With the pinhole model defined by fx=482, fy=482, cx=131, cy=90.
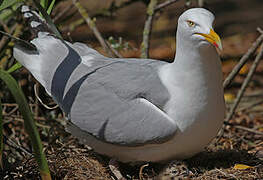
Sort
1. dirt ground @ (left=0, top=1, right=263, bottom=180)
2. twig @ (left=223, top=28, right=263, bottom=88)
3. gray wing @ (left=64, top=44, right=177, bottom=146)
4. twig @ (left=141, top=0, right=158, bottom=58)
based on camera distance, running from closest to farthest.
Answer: gray wing @ (left=64, top=44, right=177, bottom=146), dirt ground @ (left=0, top=1, right=263, bottom=180), twig @ (left=223, top=28, right=263, bottom=88), twig @ (left=141, top=0, right=158, bottom=58)

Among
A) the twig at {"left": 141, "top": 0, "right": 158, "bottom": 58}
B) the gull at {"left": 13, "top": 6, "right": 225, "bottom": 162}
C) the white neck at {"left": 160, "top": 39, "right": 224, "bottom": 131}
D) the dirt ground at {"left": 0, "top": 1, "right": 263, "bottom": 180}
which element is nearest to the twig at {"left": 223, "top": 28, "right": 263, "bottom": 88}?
the dirt ground at {"left": 0, "top": 1, "right": 263, "bottom": 180}

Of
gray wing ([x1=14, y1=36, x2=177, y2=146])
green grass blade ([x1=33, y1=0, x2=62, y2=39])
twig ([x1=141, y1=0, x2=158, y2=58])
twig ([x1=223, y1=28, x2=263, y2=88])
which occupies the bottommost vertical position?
twig ([x1=223, y1=28, x2=263, y2=88])

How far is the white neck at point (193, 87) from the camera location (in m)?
2.60

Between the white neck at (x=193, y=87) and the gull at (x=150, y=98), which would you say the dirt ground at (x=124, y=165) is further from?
the white neck at (x=193, y=87)

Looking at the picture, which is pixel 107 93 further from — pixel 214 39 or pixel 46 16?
pixel 214 39

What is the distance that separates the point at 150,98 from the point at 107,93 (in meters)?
0.28

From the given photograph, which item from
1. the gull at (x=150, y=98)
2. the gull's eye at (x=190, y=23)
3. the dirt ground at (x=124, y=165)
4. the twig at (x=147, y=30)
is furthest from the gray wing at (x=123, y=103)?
the twig at (x=147, y=30)

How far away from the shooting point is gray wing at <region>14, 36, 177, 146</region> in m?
2.69

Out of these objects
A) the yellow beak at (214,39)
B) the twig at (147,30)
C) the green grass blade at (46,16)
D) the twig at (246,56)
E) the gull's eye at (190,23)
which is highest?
the green grass blade at (46,16)

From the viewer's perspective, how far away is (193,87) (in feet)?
8.58

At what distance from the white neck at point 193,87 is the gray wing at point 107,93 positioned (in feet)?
0.21

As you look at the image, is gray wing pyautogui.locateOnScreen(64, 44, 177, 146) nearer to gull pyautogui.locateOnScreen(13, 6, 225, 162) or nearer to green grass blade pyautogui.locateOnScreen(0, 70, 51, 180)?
gull pyautogui.locateOnScreen(13, 6, 225, 162)

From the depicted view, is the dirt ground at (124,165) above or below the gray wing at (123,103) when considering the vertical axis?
below

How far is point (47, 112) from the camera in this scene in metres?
4.33
